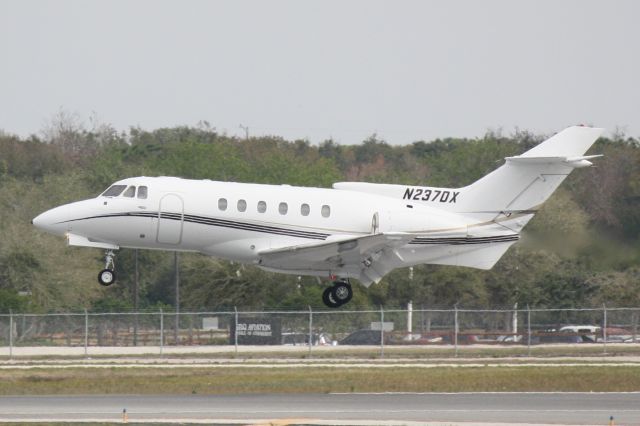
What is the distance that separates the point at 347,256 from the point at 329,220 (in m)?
1.37

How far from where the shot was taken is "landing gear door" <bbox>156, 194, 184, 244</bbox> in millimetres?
44812

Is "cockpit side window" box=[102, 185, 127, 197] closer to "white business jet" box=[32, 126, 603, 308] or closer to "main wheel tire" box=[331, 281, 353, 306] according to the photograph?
"white business jet" box=[32, 126, 603, 308]

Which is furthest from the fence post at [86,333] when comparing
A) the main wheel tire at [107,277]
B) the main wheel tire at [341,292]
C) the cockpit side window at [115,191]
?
the main wheel tire at [341,292]

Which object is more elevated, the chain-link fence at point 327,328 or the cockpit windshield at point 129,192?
the cockpit windshield at point 129,192

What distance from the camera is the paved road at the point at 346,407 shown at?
112ft

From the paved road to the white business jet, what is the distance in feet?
23.4

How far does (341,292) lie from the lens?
46.7 m

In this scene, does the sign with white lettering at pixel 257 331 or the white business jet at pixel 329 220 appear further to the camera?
the sign with white lettering at pixel 257 331

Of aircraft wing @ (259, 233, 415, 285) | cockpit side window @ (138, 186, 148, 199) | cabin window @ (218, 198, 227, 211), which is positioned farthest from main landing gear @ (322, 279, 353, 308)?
cockpit side window @ (138, 186, 148, 199)

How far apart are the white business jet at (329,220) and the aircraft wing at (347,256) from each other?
3cm

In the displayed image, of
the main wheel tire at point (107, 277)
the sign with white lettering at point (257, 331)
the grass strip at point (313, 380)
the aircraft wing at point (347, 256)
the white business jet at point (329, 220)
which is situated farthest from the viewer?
the sign with white lettering at point (257, 331)

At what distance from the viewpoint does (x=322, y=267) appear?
4650 cm

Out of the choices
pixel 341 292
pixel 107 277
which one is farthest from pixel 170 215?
pixel 341 292

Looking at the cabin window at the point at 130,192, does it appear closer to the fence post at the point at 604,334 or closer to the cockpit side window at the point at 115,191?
the cockpit side window at the point at 115,191
